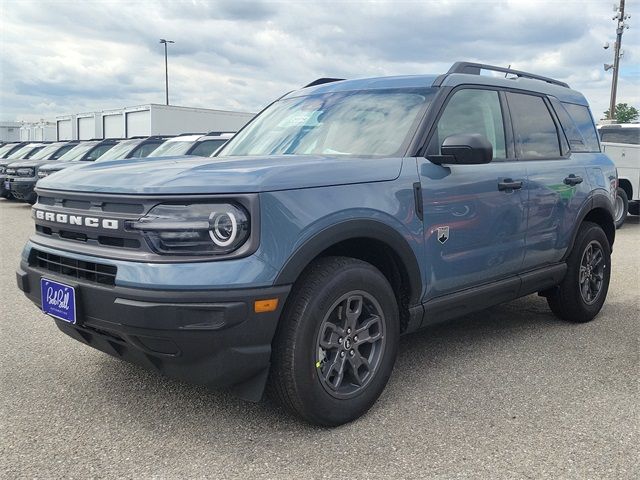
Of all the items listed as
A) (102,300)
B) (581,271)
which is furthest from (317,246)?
(581,271)

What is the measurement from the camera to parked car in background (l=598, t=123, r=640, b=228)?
1163 centimetres

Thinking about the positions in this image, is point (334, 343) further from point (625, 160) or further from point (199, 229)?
point (625, 160)

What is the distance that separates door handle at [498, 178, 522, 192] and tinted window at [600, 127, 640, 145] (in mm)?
9344

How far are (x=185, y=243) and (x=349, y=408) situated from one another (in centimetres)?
118

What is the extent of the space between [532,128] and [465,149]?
1.42m

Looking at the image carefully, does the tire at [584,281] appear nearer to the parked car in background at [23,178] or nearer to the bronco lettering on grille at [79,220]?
the bronco lettering on grille at [79,220]

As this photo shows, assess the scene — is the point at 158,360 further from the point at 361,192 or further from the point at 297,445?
Result: the point at 361,192

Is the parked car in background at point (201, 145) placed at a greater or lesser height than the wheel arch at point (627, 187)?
greater

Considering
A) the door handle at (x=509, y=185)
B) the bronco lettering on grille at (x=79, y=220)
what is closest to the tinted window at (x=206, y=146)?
the door handle at (x=509, y=185)

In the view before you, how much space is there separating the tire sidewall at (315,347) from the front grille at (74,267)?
0.88 metres

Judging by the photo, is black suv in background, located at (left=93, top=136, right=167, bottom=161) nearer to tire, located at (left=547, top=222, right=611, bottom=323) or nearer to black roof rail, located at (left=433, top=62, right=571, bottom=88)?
black roof rail, located at (left=433, top=62, right=571, bottom=88)

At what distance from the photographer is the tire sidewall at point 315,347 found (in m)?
2.78

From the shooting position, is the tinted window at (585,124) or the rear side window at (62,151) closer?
the tinted window at (585,124)

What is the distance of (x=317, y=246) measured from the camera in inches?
110
